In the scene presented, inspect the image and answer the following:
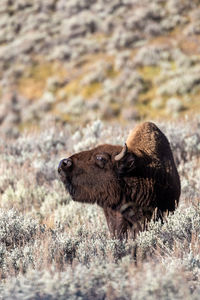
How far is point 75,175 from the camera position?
5199 mm

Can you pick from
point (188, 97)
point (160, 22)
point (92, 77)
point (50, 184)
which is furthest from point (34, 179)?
point (160, 22)

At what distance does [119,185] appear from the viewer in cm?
521

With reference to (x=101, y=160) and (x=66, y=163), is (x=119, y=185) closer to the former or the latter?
(x=101, y=160)

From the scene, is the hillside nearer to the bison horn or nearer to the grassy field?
the grassy field

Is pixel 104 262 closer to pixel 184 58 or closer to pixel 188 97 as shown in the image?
pixel 188 97

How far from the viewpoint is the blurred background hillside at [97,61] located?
2409 cm

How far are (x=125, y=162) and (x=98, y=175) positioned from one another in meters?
0.34

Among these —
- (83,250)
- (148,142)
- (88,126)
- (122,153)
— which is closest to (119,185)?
(122,153)

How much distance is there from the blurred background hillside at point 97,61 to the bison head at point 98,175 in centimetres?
1580

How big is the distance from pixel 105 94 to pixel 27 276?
2223 centimetres

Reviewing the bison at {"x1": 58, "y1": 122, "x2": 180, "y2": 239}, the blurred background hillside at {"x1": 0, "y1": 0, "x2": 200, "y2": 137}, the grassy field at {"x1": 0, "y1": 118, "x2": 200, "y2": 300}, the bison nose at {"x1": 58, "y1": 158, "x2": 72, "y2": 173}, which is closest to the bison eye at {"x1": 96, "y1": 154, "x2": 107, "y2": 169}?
the bison at {"x1": 58, "y1": 122, "x2": 180, "y2": 239}

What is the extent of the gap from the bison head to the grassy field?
0.44m

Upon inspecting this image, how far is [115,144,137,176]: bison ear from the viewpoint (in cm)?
510

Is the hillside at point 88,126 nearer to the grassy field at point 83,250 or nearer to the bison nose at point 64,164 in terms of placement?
the grassy field at point 83,250
